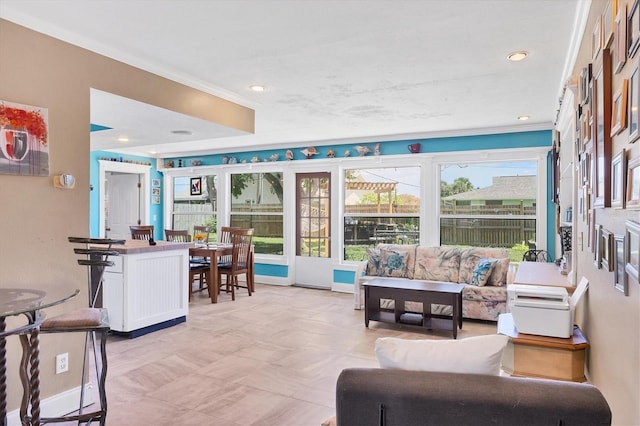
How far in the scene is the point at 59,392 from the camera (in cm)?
276

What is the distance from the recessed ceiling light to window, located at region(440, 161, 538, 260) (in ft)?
9.99

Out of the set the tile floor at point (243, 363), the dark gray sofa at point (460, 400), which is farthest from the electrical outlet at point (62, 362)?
the dark gray sofa at point (460, 400)

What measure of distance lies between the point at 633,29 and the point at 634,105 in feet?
0.71

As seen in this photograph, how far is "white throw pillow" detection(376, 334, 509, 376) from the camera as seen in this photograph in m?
1.45

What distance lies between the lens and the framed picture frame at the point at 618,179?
4.41 feet

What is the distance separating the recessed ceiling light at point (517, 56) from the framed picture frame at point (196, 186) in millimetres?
6521

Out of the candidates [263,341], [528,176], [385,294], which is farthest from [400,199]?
[263,341]

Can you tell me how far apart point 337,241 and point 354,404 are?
5.77 metres

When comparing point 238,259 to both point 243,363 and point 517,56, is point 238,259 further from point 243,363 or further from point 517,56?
point 517,56

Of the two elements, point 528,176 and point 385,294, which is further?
point 528,176

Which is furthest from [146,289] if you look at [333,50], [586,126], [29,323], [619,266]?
[619,266]

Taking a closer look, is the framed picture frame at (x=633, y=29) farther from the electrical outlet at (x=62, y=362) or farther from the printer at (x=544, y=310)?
the electrical outlet at (x=62, y=362)

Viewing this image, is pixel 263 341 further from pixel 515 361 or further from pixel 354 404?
pixel 354 404

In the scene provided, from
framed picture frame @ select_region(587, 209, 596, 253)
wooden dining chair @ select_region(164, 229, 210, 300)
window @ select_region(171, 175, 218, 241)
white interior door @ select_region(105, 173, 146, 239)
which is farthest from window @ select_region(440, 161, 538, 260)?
white interior door @ select_region(105, 173, 146, 239)
